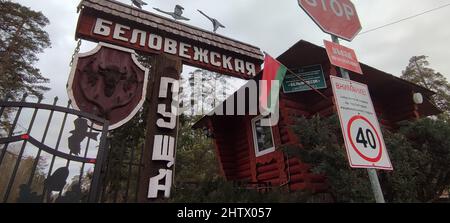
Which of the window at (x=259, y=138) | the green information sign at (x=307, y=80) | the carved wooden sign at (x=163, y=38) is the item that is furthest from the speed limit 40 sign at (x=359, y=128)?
the window at (x=259, y=138)

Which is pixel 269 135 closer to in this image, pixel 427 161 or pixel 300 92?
pixel 300 92

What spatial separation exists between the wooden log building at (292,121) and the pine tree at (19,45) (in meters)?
18.0

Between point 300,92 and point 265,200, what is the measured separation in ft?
15.2

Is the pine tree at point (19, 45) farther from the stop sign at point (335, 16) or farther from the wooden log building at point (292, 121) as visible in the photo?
the stop sign at point (335, 16)

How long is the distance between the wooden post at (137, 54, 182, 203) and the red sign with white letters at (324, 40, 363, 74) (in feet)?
11.3

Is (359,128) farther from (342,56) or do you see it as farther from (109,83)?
(109,83)

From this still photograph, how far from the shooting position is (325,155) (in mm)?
4930

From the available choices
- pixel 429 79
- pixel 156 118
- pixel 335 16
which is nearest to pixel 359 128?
pixel 335 16

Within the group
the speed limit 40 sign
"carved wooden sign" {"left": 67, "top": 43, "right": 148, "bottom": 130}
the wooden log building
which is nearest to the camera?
the speed limit 40 sign

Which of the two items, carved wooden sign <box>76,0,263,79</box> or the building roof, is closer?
carved wooden sign <box>76,0,263,79</box>

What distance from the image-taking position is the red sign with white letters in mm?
3147

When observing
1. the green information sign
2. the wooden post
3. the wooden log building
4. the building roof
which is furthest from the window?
the wooden post

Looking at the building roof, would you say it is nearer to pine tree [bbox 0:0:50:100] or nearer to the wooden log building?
the wooden log building
